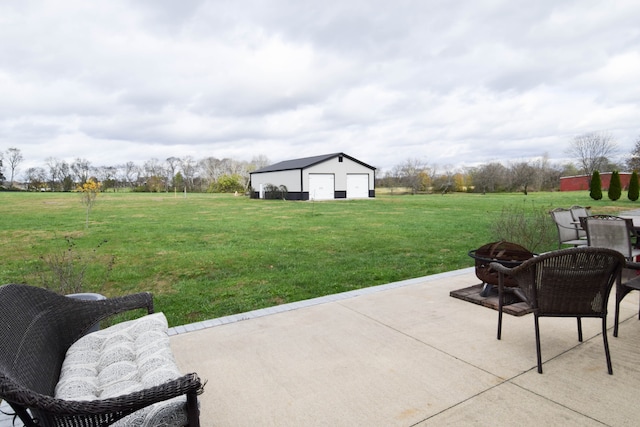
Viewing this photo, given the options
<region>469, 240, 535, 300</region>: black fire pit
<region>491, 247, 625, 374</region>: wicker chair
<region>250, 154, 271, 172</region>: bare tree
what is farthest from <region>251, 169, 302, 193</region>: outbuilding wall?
<region>491, 247, 625, 374</region>: wicker chair

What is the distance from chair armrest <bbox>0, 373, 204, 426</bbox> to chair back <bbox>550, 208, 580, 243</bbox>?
6.46 meters

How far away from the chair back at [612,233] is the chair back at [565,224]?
4.63 ft

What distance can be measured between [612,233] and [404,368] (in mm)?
3697

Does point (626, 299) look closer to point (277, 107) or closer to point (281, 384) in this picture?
point (281, 384)

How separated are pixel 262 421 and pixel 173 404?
32.6 inches

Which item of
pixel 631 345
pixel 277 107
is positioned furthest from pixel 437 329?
pixel 277 107

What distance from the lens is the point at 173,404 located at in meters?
1.47

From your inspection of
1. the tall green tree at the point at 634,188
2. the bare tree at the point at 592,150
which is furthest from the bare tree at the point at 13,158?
the bare tree at the point at 592,150

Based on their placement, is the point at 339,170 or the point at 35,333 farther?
the point at 339,170

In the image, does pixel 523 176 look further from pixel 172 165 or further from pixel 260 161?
pixel 172 165

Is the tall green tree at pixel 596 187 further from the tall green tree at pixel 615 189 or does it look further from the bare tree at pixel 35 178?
the bare tree at pixel 35 178

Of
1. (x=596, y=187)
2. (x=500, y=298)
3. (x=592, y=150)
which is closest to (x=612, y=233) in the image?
(x=500, y=298)

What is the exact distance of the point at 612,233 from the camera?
4.47 metres

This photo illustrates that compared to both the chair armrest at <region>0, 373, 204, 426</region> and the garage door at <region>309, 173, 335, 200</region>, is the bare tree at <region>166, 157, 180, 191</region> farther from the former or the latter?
the chair armrest at <region>0, 373, 204, 426</region>
